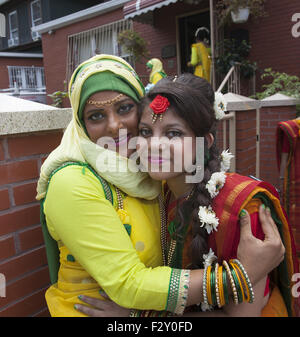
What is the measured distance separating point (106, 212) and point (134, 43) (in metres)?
9.46

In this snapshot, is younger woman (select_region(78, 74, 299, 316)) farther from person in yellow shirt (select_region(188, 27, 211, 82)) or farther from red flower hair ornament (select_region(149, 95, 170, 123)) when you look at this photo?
person in yellow shirt (select_region(188, 27, 211, 82))

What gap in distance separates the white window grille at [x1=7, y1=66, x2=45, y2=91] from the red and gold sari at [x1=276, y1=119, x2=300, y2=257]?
688 inches

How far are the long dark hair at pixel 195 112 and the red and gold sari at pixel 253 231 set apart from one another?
0.15 feet

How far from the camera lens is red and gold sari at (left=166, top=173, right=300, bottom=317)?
1.33m

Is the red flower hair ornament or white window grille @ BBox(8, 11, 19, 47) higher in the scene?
white window grille @ BBox(8, 11, 19, 47)

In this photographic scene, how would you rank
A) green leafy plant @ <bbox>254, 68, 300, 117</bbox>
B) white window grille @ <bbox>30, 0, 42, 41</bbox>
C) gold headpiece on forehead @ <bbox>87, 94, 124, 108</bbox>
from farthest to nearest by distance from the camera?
white window grille @ <bbox>30, 0, 42, 41</bbox> → green leafy plant @ <bbox>254, 68, 300, 117</bbox> → gold headpiece on forehead @ <bbox>87, 94, 124, 108</bbox>

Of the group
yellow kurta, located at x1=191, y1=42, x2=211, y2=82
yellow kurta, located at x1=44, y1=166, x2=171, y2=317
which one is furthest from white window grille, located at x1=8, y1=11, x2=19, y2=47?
yellow kurta, located at x1=44, y1=166, x2=171, y2=317

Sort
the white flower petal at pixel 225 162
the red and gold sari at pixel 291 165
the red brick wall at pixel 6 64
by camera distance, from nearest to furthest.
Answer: the white flower petal at pixel 225 162
the red and gold sari at pixel 291 165
the red brick wall at pixel 6 64

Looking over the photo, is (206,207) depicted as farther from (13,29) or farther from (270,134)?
(13,29)

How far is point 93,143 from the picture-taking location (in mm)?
1463

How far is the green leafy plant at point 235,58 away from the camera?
26.4 ft

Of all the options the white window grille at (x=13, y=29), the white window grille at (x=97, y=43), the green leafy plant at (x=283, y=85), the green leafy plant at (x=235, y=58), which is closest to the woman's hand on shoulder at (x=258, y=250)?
the green leafy plant at (x=283, y=85)

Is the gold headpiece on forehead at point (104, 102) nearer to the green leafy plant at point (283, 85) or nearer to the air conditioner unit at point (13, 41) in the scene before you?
the green leafy plant at point (283, 85)

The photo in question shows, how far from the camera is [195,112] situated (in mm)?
1394
